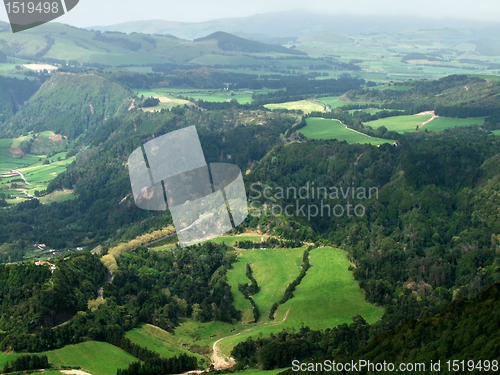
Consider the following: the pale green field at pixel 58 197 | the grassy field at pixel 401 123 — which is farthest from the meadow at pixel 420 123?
the pale green field at pixel 58 197

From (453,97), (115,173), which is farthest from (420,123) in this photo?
(115,173)

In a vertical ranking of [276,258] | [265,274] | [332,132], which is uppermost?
Answer: [332,132]

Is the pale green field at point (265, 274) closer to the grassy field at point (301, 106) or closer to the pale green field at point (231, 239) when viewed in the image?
the pale green field at point (231, 239)

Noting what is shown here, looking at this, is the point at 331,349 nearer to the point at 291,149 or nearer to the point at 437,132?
the point at 291,149

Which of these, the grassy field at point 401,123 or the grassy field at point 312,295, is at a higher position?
the grassy field at point 401,123

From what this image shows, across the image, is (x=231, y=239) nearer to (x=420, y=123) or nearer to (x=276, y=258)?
(x=276, y=258)
